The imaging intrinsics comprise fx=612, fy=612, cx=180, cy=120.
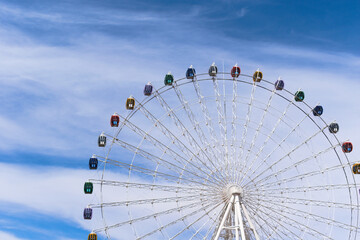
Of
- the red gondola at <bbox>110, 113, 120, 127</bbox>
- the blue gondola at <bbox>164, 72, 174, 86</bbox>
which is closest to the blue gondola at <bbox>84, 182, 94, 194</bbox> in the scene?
the red gondola at <bbox>110, 113, 120, 127</bbox>

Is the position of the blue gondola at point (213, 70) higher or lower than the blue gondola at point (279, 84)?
higher

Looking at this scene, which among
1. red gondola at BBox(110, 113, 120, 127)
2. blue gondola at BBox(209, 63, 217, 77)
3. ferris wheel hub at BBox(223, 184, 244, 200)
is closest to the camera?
ferris wheel hub at BBox(223, 184, 244, 200)

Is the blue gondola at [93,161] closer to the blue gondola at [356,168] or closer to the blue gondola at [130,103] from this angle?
the blue gondola at [130,103]

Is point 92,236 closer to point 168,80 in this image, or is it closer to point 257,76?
point 168,80

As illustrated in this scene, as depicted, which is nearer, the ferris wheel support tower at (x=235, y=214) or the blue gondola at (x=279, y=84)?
the ferris wheel support tower at (x=235, y=214)

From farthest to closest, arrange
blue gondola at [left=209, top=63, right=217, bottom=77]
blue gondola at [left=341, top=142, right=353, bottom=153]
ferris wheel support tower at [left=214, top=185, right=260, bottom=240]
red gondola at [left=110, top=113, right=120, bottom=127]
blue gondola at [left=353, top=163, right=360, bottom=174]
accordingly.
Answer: blue gondola at [left=209, top=63, right=217, bottom=77], blue gondola at [left=341, top=142, right=353, bottom=153], blue gondola at [left=353, top=163, right=360, bottom=174], red gondola at [left=110, top=113, right=120, bottom=127], ferris wheel support tower at [left=214, top=185, right=260, bottom=240]

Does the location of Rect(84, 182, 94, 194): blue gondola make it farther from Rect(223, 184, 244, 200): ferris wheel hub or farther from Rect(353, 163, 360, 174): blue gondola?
Rect(353, 163, 360, 174): blue gondola

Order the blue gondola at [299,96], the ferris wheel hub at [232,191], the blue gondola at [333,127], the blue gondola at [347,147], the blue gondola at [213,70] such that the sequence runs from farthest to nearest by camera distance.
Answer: the blue gondola at [299,96] → the blue gondola at [213,70] → the blue gondola at [333,127] → the blue gondola at [347,147] → the ferris wheel hub at [232,191]

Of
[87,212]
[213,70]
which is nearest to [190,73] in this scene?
[213,70]

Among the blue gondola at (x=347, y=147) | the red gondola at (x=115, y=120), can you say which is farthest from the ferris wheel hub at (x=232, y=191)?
the red gondola at (x=115, y=120)

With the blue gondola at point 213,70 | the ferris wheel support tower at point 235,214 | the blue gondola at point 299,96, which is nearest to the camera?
the ferris wheel support tower at point 235,214

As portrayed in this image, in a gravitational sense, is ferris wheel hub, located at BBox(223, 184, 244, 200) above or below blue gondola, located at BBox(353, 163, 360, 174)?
above

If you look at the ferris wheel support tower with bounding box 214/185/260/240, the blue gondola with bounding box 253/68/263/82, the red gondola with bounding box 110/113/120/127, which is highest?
the blue gondola with bounding box 253/68/263/82

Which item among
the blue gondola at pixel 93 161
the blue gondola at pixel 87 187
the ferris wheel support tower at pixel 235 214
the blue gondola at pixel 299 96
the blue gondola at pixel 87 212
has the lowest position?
the ferris wheel support tower at pixel 235 214
